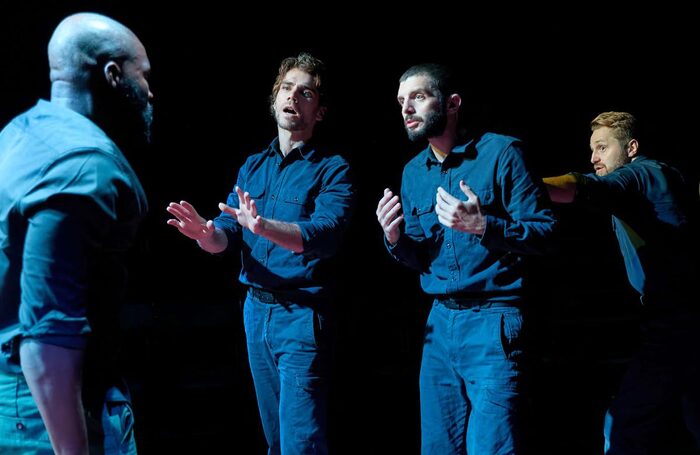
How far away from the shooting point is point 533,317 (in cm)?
240

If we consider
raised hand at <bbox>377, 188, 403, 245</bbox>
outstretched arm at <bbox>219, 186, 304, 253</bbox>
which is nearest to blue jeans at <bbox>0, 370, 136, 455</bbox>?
outstretched arm at <bbox>219, 186, 304, 253</bbox>

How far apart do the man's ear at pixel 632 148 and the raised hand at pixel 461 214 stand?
4.13 feet

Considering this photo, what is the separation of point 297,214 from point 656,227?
1.45 meters

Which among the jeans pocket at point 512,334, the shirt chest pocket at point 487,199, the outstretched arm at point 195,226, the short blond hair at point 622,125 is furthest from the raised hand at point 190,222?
the short blond hair at point 622,125

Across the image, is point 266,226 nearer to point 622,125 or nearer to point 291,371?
point 291,371

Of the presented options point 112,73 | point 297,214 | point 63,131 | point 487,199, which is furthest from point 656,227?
point 63,131

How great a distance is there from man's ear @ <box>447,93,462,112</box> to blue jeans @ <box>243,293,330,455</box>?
0.92 meters

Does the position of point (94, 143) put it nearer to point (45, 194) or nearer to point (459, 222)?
point (45, 194)

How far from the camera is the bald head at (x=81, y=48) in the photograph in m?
1.32

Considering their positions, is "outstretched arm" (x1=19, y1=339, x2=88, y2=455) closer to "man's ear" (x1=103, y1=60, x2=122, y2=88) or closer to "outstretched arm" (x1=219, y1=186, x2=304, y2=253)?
"man's ear" (x1=103, y1=60, x2=122, y2=88)

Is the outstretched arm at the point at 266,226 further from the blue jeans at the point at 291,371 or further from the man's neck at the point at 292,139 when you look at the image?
the man's neck at the point at 292,139

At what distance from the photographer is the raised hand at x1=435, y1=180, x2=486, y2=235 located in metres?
2.18

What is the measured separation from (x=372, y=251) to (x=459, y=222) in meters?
2.46

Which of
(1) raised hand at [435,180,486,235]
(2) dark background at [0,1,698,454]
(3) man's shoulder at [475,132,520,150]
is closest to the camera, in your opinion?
(1) raised hand at [435,180,486,235]
